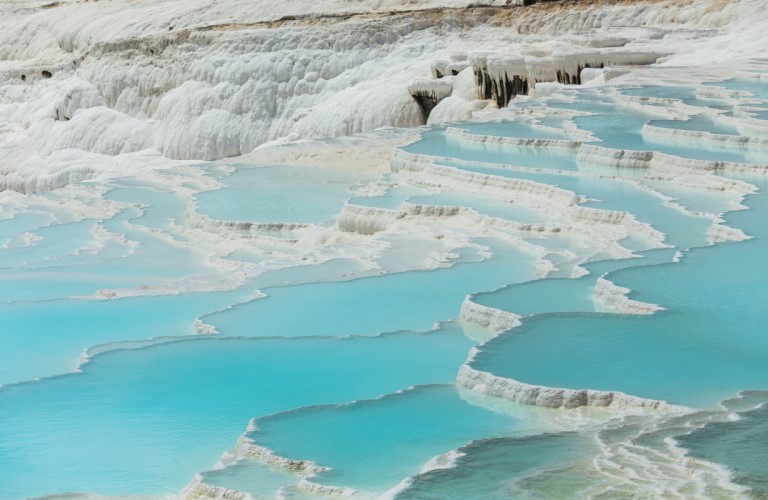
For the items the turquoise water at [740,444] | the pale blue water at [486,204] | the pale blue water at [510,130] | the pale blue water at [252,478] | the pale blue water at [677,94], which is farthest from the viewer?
the pale blue water at [677,94]

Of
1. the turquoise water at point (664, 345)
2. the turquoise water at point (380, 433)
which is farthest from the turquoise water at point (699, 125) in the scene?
the turquoise water at point (380, 433)

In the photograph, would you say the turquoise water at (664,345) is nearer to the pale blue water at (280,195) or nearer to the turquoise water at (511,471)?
the turquoise water at (511,471)

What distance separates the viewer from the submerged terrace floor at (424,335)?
3201 mm

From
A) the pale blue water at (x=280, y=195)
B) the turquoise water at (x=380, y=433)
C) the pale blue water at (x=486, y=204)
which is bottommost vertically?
the pale blue water at (x=280, y=195)

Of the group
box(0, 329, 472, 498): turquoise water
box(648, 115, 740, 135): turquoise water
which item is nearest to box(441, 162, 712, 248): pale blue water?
box(648, 115, 740, 135): turquoise water

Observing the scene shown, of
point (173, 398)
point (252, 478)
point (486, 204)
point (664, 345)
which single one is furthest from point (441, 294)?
point (252, 478)

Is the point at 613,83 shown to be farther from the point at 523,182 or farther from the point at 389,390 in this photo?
A: the point at 389,390

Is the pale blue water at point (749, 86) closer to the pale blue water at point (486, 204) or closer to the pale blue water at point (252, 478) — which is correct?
the pale blue water at point (486, 204)

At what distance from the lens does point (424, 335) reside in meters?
4.62

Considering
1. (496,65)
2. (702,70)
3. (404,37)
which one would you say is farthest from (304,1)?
(702,70)

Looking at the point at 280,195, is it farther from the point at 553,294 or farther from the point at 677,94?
the point at 553,294

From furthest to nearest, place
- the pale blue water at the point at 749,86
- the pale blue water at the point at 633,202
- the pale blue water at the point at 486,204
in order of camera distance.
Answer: the pale blue water at the point at 749,86 < the pale blue water at the point at 486,204 < the pale blue water at the point at 633,202

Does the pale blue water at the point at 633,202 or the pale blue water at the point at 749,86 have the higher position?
the pale blue water at the point at 749,86

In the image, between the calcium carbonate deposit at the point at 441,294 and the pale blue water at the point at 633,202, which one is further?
the pale blue water at the point at 633,202
